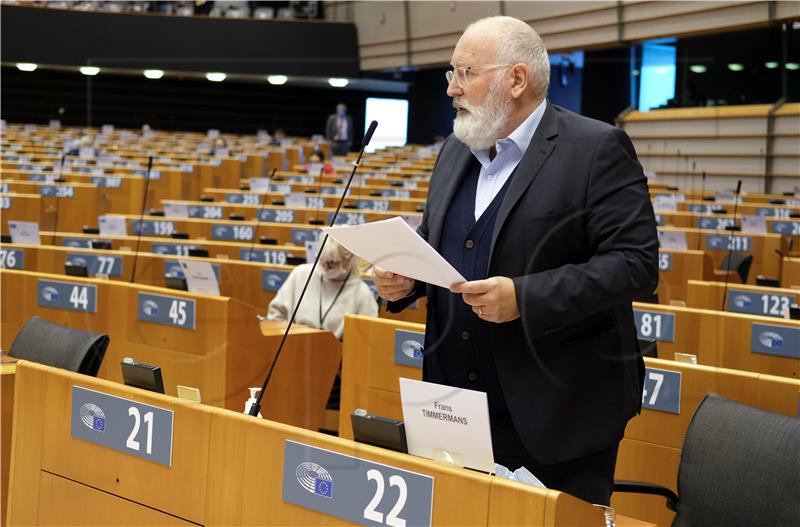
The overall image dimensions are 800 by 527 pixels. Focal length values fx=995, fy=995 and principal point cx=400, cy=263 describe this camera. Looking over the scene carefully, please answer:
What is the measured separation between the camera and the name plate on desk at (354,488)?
163 centimetres

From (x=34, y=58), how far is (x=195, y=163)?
9557 millimetres

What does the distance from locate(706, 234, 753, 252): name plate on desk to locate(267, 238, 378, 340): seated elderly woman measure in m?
3.57

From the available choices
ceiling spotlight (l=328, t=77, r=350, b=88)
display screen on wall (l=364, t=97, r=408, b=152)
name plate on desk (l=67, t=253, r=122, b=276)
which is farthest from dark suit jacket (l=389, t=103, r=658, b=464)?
display screen on wall (l=364, t=97, r=408, b=152)

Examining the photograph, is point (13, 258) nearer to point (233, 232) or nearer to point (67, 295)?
point (67, 295)

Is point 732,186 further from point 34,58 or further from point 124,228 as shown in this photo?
point 34,58

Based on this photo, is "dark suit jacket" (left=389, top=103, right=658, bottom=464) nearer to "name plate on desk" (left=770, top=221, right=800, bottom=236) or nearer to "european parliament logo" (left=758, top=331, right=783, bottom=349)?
"european parliament logo" (left=758, top=331, right=783, bottom=349)

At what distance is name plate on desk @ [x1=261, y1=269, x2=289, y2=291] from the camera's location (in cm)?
570

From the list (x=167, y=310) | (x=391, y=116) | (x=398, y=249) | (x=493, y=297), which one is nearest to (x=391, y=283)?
(x=398, y=249)

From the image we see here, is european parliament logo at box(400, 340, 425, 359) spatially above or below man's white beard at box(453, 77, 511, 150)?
below

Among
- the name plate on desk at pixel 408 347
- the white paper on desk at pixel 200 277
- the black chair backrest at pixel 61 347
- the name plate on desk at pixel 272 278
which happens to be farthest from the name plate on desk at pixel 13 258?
the name plate on desk at pixel 408 347

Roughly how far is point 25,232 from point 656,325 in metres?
4.57

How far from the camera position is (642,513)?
3182 millimetres

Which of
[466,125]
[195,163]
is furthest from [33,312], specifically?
[195,163]

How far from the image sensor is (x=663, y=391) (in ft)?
10.00
